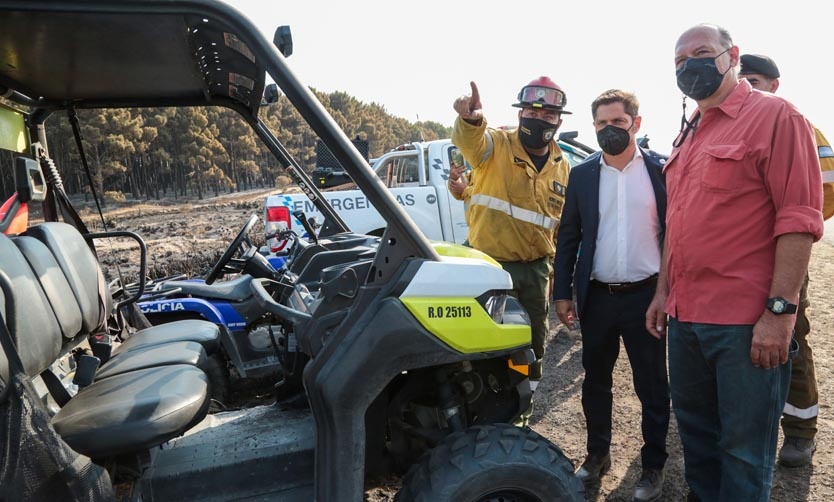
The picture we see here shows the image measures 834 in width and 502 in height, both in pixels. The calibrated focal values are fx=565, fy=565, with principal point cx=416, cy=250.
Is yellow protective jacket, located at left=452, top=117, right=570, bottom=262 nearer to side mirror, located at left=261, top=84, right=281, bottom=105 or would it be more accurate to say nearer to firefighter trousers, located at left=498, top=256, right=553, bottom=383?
firefighter trousers, located at left=498, top=256, right=553, bottom=383

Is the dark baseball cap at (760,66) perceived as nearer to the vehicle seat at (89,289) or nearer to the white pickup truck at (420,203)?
the vehicle seat at (89,289)

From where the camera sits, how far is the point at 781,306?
199 cm

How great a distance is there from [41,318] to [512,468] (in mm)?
1892

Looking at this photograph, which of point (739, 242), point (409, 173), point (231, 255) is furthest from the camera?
point (409, 173)

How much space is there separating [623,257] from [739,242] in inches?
30.6

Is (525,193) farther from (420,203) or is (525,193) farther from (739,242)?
(420,203)

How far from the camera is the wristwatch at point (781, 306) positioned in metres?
1.99

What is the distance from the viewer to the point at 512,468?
6.68 ft

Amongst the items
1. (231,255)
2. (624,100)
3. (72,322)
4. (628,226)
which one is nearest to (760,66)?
(624,100)

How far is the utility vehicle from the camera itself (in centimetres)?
194

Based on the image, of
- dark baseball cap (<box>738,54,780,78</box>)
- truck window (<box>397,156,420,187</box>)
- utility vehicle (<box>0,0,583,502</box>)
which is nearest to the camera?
utility vehicle (<box>0,0,583,502</box>)

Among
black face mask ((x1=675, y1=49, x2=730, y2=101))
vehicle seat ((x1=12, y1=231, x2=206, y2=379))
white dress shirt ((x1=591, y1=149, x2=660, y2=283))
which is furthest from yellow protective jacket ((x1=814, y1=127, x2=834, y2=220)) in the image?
vehicle seat ((x1=12, y1=231, x2=206, y2=379))

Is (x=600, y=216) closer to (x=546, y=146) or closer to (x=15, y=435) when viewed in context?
(x=546, y=146)

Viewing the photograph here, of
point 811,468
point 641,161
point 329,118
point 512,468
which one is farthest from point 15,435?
point 811,468
